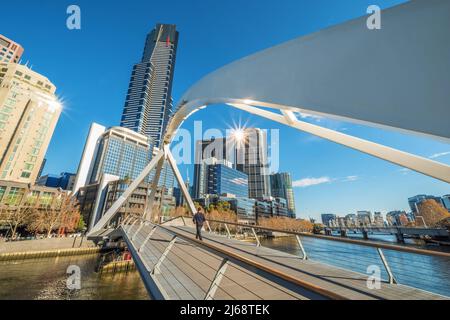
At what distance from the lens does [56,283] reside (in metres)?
15.8

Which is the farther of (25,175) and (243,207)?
(243,207)

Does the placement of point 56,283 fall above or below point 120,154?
below

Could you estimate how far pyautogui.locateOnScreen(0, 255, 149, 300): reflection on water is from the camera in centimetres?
1359

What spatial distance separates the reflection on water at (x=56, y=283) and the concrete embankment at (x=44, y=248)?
6.00 ft

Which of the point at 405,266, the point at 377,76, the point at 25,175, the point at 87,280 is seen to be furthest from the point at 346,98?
the point at 25,175

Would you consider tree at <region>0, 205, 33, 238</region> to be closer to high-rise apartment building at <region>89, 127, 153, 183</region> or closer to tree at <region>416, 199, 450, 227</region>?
high-rise apartment building at <region>89, 127, 153, 183</region>

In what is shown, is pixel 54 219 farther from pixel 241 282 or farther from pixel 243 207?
pixel 243 207

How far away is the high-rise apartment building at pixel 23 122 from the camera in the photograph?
4059 centimetres

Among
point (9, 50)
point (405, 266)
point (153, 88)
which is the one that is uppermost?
point (153, 88)

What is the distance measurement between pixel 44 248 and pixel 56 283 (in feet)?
40.9

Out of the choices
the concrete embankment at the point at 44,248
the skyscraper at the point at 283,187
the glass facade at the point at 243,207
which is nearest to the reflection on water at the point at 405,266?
the concrete embankment at the point at 44,248
